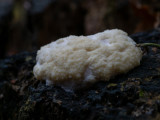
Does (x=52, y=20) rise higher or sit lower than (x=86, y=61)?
higher

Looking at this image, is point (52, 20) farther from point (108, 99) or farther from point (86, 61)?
point (108, 99)

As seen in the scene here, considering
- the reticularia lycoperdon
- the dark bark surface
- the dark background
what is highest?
the dark background

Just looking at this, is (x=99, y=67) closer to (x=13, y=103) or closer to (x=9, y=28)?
(x=13, y=103)

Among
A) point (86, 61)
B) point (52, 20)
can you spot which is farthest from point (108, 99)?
point (52, 20)

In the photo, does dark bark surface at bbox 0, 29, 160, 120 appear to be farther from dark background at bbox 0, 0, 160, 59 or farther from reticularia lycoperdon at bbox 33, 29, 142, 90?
dark background at bbox 0, 0, 160, 59

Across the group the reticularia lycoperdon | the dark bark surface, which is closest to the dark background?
the dark bark surface

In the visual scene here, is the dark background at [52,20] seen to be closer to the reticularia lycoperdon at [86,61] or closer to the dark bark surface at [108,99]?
the dark bark surface at [108,99]

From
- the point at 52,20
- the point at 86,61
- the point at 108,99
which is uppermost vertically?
the point at 52,20
